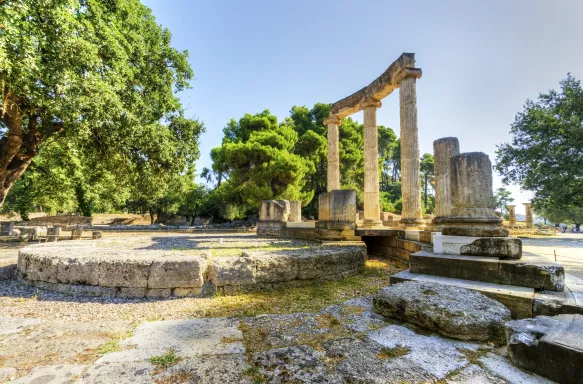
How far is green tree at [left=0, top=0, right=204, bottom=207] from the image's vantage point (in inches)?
243

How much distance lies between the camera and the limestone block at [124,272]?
3.73 metres

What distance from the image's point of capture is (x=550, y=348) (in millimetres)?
1726

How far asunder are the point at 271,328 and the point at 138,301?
2119mm

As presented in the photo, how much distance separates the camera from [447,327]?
2275 millimetres

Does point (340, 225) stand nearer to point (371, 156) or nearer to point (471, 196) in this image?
point (471, 196)

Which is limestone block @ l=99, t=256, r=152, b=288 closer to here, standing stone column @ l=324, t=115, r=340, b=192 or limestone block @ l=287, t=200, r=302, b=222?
limestone block @ l=287, t=200, r=302, b=222

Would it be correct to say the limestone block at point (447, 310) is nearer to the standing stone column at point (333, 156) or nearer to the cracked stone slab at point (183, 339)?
the cracked stone slab at point (183, 339)

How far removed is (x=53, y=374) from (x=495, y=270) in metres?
4.14

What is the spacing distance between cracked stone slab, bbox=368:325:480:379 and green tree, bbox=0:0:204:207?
7.78 m

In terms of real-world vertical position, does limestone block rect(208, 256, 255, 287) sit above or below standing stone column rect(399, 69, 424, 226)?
below

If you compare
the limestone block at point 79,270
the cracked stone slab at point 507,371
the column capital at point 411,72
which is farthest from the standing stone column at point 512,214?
the limestone block at point 79,270

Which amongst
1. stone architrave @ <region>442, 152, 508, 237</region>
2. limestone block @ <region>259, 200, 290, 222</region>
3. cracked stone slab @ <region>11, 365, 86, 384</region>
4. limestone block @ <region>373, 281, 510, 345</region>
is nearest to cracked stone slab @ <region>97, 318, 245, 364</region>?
cracked stone slab @ <region>11, 365, 86, 384</region>

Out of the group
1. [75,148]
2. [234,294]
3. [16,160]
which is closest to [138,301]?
[234,294]

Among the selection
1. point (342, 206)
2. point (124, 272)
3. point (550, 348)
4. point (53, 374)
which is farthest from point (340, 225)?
point (53, 374)
